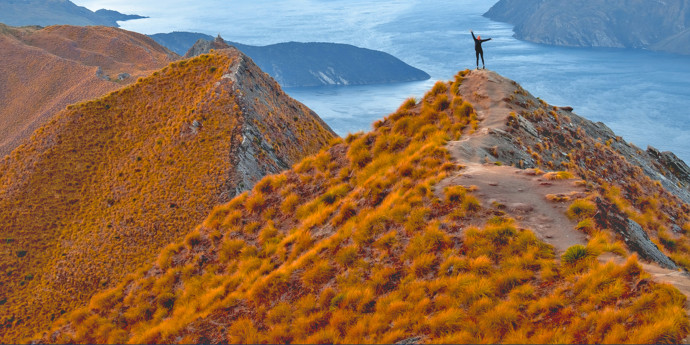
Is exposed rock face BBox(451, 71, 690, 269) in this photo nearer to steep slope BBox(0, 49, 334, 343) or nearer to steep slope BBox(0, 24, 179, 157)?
steep slope BBox(0, 49, 334, 343)

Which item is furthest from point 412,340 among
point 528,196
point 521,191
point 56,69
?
point 56,69

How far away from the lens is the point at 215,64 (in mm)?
51656

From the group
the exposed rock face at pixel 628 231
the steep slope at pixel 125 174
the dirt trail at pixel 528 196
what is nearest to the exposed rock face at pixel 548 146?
the dirt trail at pixel 528 196

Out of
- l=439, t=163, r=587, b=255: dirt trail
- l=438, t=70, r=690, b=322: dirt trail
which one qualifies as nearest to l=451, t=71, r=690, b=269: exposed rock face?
l=438, t=70, r=690, b=322: dirt trail

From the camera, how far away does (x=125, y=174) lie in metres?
37.9

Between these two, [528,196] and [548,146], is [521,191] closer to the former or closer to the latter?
[528,196]

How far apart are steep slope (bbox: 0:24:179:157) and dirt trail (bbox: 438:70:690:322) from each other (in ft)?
251

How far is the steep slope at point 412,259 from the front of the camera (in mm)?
10234

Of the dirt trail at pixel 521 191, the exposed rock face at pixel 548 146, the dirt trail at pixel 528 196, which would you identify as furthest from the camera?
the exposed rock face at pixel 548 146

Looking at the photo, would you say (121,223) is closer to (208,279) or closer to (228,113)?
(228,113)

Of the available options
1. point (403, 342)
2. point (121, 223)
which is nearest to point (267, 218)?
point (403, 342)

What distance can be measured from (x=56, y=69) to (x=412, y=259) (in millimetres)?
108757

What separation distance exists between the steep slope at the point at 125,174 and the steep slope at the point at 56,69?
35.7 m

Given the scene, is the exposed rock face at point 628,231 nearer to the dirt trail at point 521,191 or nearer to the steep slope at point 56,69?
the dirt trail at point 521,191
